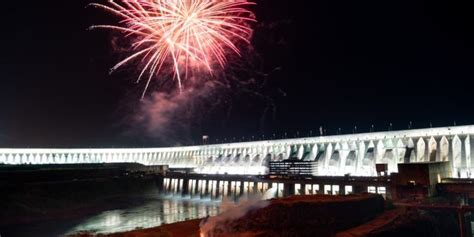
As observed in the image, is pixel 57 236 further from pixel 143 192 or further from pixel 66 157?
pixel 66 157

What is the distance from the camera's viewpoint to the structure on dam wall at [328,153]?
221 ft

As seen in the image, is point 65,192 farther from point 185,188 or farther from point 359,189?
point 359,189

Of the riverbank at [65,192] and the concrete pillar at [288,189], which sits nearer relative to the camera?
the riverbank at [65,192]

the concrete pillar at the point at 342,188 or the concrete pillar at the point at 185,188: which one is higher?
the concrete pillar at the point at 342,188

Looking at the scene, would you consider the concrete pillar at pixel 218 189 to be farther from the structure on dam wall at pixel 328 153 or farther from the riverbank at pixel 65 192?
the riverbank at pixel 65 192

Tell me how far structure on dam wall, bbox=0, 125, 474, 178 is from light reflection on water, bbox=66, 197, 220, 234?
28.8 m

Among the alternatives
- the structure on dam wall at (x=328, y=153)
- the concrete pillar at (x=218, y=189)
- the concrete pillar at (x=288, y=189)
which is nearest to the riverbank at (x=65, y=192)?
A: the concrete pillar at (x=218, y=189)

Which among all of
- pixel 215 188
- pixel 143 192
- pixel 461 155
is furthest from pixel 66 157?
pixel 461 155

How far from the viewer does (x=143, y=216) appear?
195 ft

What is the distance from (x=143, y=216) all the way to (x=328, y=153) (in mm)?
49268

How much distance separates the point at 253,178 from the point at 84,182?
1552 inches

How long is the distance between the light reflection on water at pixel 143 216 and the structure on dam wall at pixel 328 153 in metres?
28.8

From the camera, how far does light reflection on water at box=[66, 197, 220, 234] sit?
5070 centimetres

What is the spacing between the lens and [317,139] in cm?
9488
